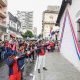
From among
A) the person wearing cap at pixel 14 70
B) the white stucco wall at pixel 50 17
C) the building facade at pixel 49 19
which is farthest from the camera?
the white stucco wall at pixel 50 17

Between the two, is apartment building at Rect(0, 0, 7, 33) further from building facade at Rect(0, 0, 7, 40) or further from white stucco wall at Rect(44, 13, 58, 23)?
white stucco wall at Rect(44, 13, 58, 23)

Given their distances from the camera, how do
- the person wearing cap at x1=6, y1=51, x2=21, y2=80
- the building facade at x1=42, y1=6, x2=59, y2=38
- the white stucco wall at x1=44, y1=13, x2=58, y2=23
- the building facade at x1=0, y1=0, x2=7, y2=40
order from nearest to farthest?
the person wearing cap at x1=6, y1=51, x2=21, y2=80 → the building facade at x1=0, y1=0, x2=7, y2=40 → the building facade at x1=42, y1=6, x2=59, y2=38 → the white stucco wall at x1=44, y1=13, x2=58, y2=23

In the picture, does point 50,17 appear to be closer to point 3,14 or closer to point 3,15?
point 3,15

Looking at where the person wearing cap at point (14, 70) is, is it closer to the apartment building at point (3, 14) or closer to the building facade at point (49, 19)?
the apartment building at point (3, 14)

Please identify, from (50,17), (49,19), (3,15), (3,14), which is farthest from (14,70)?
(50,17)

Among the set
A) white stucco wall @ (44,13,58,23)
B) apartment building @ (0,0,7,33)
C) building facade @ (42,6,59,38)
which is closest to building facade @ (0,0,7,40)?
apartment building @ (0,0,7,33)

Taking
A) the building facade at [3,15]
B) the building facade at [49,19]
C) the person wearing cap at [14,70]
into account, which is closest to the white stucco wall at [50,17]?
the building facade at [49,19]

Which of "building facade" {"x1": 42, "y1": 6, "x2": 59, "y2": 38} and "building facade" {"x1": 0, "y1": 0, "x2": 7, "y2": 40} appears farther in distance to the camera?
"building facade" {"x1": 42, "y1": 6, "x2": 59, "y2": 38}

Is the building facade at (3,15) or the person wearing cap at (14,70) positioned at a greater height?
the building facade at (3,15)

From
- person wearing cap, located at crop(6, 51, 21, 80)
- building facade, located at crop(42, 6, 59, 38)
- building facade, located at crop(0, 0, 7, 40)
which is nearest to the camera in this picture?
person wearing cap, located at crop(6, 51, 21, 80)

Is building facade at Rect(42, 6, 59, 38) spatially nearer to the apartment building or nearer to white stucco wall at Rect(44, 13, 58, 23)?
white stucco wall at Rect(44, 13, 58, 23)

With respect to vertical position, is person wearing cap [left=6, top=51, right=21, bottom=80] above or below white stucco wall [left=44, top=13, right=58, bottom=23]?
below

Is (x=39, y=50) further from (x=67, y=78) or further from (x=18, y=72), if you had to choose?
(x=18, y=72)

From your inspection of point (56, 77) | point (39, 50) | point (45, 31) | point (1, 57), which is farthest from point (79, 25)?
point (45, 31)
